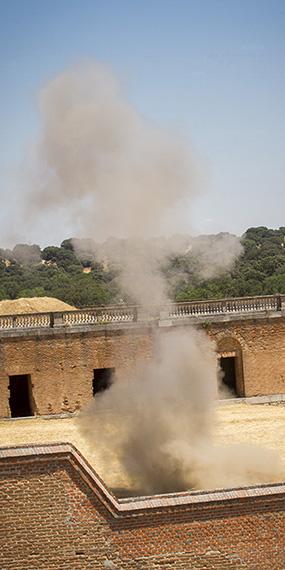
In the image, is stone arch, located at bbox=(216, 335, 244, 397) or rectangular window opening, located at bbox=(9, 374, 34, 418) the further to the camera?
rectangular window opening, located at bbox=(9, 374, 34, 418)

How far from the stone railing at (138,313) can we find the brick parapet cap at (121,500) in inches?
526

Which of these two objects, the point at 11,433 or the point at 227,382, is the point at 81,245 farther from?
the point at 227,382

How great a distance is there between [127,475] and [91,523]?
4.51 m

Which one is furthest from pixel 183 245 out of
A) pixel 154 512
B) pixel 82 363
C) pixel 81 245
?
pixel 154 512

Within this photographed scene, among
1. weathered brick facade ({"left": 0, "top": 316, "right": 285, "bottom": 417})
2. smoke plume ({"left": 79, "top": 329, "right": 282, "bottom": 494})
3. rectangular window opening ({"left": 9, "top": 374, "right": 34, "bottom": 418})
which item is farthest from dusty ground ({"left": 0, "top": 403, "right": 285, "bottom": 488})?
rectangular window opening ({"left": 9, "top": 374, "right": 34, "bottom": 418})

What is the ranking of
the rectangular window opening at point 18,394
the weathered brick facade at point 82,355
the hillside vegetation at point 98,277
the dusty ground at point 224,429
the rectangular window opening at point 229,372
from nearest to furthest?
the dusty ground at point 224,429
the weathered brick facade at point 82,355
the rectangular window opening at point 18,394
the rectangular window opening at point 229,372
the hillside vegetation at point 98,277

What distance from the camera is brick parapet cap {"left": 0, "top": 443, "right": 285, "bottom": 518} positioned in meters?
10.9

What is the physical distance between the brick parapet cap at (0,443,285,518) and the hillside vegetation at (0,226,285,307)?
18675 mm

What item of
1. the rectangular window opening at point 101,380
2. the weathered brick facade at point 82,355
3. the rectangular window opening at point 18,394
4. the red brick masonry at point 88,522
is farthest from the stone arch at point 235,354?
the red brick masonry at point 88,522

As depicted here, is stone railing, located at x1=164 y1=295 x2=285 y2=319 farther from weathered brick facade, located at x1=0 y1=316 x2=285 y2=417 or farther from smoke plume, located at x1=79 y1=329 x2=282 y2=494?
smoke plume, located at x1=79 y1=329 x2=282 y2=494

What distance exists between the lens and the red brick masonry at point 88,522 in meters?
10.9

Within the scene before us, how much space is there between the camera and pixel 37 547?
432 inches

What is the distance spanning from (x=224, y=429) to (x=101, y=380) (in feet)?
19.0

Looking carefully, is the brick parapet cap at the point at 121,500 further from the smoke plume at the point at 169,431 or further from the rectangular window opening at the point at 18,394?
the rectangular window opening at the point at 18,394
